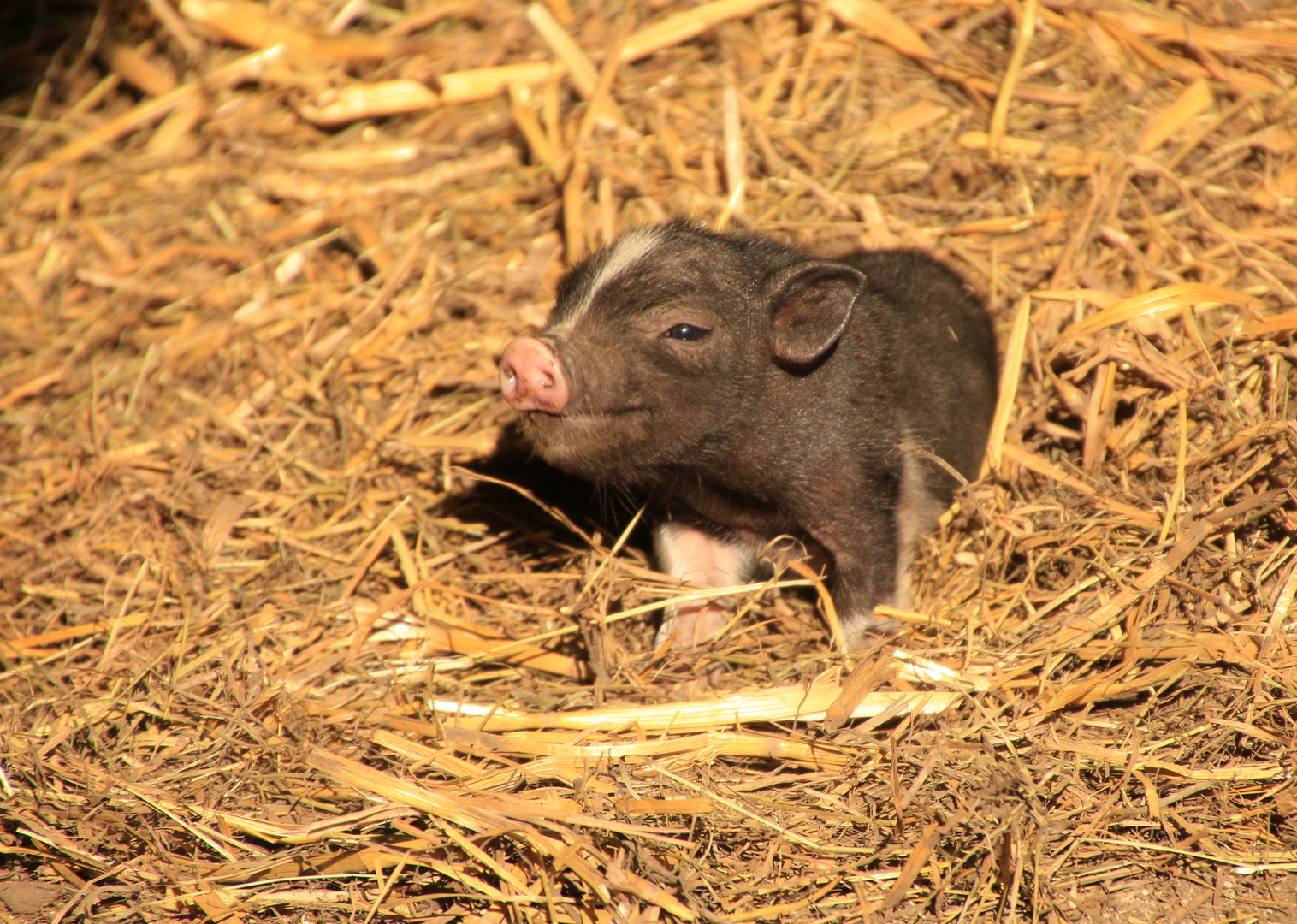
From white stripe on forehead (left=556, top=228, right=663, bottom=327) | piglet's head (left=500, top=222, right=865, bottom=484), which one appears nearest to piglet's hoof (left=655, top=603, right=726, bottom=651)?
piglet's head (left=500, top=222, right=865, bottom=484)

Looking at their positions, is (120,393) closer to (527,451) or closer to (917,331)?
(527,451)

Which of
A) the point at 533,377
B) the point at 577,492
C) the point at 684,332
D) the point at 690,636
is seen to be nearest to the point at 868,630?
the point at 690,636

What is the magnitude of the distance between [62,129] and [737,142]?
4.11m

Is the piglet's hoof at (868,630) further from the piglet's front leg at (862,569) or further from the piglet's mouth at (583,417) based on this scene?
the piglet's mouth at (583,417)

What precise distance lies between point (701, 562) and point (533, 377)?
122cm

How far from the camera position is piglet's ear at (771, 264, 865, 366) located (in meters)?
3.38

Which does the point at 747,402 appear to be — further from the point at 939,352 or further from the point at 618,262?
the point at 939,352

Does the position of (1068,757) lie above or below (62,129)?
below

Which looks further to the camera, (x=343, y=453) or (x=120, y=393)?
(x=120, y=393)

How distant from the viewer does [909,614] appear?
3518 millimetres

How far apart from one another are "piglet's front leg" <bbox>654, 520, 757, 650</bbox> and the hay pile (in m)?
0.19

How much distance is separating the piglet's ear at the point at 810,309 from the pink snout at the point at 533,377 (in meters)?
0.80

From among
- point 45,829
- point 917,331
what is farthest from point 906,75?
point 45,829

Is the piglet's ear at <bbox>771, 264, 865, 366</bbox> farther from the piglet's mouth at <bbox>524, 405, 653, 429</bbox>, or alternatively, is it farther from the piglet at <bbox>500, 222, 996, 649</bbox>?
the piglet's mouth at <bbox>524, 405, 653, 429</bbox>
